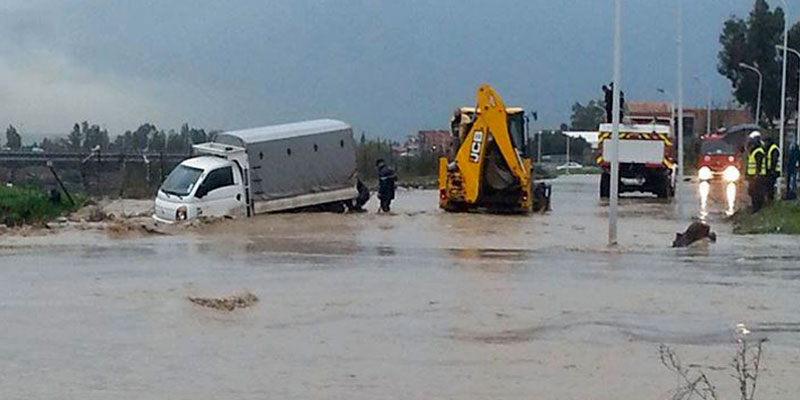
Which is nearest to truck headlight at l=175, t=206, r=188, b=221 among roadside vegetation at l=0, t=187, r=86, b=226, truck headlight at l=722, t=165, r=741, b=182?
roadside vegetation at l=0, t=187, r=86, b=226

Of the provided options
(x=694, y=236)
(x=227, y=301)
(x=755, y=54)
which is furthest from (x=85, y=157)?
(x=755, y=54)

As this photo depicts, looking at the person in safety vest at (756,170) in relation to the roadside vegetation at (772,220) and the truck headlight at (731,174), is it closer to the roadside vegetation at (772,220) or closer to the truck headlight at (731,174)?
the roadside vegetation at (772,220)

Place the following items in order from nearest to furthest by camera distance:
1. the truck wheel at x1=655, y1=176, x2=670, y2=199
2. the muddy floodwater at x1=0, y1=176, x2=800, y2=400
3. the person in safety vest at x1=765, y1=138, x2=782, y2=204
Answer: the muddy floodwater at x1=0, y1=176, x2=800, y2=400 < the person in safety vest at x1=765, y1=138, x2=782, y2=204 < the truck wheel at x1=655, y1=176, x2=670, y2=199

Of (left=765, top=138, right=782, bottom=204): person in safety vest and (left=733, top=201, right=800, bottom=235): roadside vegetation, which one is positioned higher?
(left=765, top=138, right=782, bottom=204): person in safety vest

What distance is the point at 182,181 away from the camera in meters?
29.4

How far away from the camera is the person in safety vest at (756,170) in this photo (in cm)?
2902

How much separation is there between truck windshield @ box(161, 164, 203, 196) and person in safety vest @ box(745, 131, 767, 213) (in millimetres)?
11706

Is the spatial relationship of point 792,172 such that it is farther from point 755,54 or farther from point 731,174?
point 755,54

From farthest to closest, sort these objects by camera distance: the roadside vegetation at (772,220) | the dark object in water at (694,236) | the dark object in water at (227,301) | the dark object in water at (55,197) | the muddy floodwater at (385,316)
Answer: the dark object in water at (55,197)
the roadside vegetation at (772,220)
the dark object in water at (694,236)
the dark object in water at (227,301)
the muddy floodwater at (385,316)

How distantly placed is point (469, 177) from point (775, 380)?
2043cm

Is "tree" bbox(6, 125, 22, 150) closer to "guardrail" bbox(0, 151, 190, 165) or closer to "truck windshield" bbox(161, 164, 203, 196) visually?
"guardrail" bbox(0, 151, 190, 165)

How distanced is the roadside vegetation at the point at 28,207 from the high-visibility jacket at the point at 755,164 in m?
15.1

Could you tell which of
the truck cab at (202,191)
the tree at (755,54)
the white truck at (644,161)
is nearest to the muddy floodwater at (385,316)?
the truck cab at (202,191)

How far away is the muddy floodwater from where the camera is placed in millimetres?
10641
